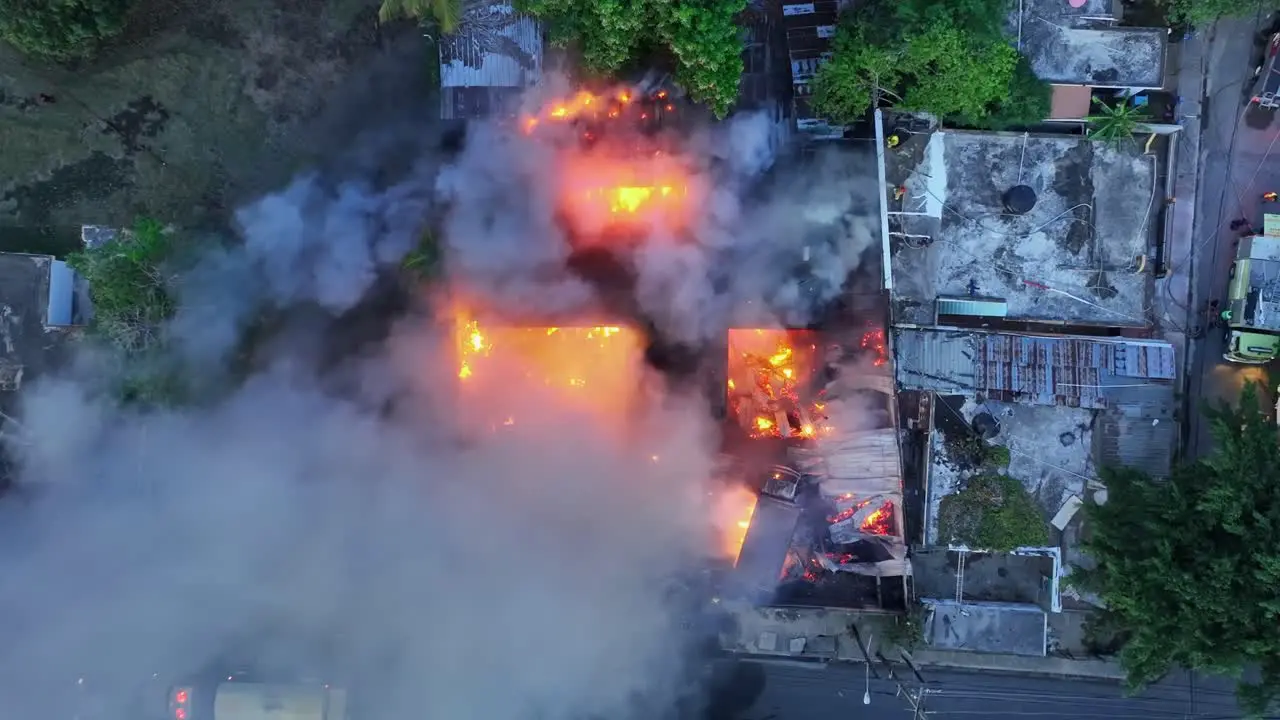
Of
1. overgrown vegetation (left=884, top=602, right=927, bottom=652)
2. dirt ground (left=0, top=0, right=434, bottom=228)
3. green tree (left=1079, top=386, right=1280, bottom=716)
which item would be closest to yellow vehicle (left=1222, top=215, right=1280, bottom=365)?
green tree (left=1079, top=386, right=1280, bottom=716)

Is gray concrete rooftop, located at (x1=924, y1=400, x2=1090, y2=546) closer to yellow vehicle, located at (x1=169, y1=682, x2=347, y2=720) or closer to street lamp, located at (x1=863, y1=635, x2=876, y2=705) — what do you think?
street lamp, located at (x1=863, y1=635, x2=876, y2=705)

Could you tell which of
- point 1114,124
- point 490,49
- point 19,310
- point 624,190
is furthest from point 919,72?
point 19,310

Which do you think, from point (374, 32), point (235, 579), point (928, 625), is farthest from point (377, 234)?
point (928, 625)

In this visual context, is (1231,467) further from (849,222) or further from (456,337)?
(456,337)

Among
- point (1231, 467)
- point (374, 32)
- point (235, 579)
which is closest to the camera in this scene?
point (1231, 467)

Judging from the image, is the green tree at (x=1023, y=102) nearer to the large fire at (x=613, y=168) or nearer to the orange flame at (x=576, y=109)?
the large fire at (x=613, y=168)

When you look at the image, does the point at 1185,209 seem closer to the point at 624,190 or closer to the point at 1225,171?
the point at 1225,171
